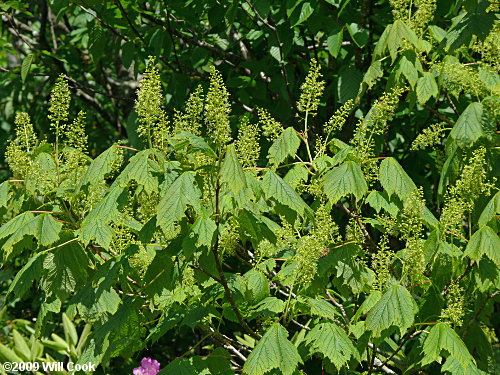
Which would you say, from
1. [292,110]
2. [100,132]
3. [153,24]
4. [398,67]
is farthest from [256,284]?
[100,132]

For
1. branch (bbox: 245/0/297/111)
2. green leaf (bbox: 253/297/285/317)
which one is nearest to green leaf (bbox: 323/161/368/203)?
green leaf (bbox: 253/297/285/317)

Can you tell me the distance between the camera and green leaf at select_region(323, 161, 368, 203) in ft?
8.27

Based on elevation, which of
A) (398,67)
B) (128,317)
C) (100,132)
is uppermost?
(398,67)

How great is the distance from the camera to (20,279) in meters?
2.64

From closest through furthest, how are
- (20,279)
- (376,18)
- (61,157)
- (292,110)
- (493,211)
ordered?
(20,279), (493,211), (61,157), (376,18), (292,110)

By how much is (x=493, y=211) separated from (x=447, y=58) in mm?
977

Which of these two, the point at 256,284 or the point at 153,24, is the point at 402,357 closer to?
the point at 256,284

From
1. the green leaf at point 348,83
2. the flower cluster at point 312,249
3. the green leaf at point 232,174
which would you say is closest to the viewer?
the green leaf at point 232,174

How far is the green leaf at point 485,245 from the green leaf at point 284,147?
809 mm

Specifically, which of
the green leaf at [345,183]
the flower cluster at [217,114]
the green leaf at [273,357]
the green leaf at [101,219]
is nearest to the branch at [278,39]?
the green leaf at [345,183]

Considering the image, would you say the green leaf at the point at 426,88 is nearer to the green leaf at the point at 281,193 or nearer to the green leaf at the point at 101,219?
the green leaf at the point at 281,193

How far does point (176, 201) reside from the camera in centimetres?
218

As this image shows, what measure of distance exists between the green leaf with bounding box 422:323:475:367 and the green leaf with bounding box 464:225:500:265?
1.04 feet

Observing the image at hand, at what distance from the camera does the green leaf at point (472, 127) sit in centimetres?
309
